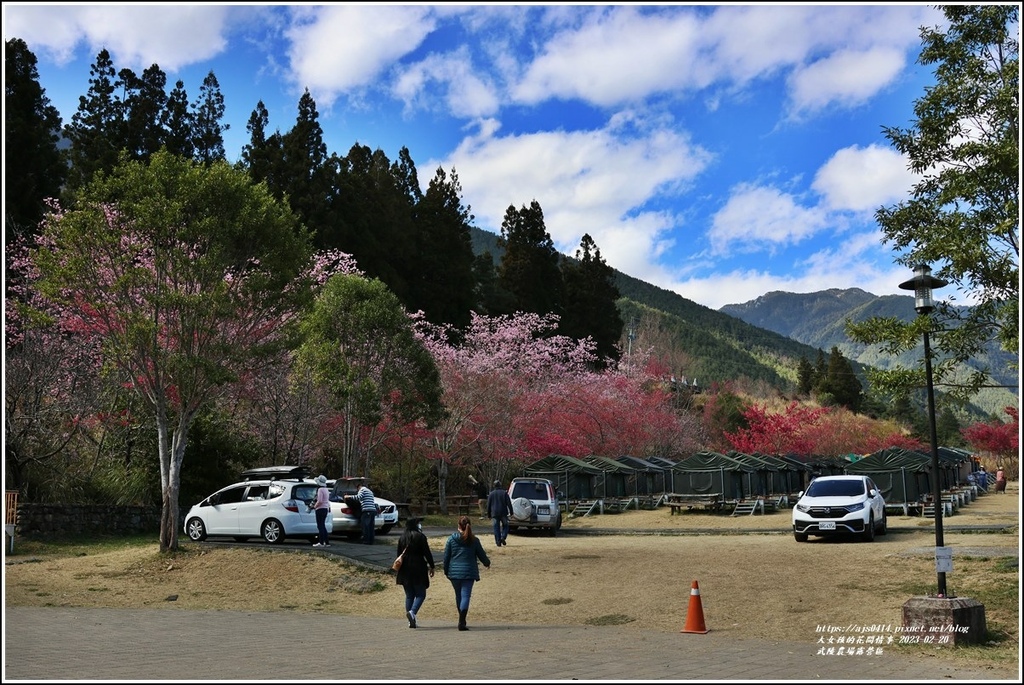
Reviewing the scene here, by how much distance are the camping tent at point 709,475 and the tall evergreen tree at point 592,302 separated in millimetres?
23705

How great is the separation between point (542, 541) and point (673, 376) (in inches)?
2342

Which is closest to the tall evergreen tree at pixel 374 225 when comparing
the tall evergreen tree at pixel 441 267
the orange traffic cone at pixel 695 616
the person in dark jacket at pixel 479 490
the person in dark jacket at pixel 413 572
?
the tall evergreen tree at pixel 441 267

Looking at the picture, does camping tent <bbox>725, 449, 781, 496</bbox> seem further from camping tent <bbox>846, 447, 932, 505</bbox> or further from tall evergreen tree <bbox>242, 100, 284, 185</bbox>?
tall evergreen tree <bbox>242, 100, 284, 185</bbox>

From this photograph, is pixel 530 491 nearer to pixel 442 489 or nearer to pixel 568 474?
pixel 442 489

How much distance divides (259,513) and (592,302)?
46398 mm

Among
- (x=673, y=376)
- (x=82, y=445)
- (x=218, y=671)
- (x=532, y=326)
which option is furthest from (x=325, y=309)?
(x=673, y=376)

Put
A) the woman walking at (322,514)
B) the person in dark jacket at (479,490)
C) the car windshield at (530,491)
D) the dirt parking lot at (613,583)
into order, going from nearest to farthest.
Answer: the dirt parking lot at (613,583) → the woman walking at (322,514) → the car windshield at (530,491) → the person in dark jacket at (479,490)

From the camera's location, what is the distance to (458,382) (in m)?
39.0

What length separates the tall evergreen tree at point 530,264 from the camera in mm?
60281

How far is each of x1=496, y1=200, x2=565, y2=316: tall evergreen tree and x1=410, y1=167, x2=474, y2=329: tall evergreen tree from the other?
5682 mm

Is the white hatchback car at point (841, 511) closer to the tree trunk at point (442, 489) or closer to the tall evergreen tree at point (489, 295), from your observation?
the tree trunk at point (442, 489)

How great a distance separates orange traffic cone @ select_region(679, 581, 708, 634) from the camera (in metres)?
11.4

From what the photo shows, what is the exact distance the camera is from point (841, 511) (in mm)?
21859

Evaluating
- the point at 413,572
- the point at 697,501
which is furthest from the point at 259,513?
the point at 697,501
